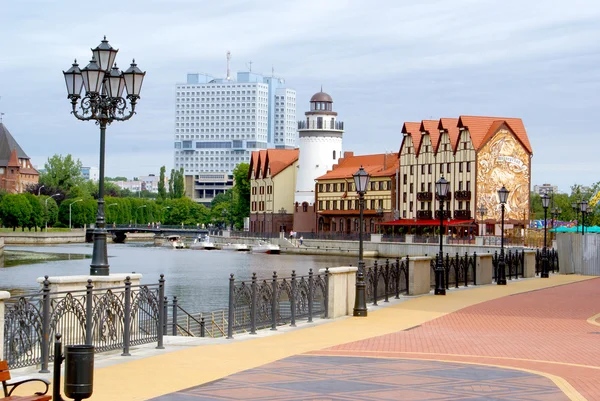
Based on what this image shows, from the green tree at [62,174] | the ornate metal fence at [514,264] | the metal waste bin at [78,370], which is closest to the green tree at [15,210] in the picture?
the green tree at [62,174]

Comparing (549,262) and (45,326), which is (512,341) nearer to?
(45,326)

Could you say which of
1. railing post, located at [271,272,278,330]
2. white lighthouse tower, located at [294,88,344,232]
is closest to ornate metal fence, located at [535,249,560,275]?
railing post, located at [271,272,278,330]

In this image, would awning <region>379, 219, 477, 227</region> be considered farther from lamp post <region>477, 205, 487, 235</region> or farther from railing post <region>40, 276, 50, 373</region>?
railing post <region>40, 276, 50, 373</region>

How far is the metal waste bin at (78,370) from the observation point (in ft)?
31.0

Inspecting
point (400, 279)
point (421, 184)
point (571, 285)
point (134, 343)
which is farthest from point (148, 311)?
point (421, 184)

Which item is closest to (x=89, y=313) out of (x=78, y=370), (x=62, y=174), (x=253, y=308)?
(x=253, y=308)

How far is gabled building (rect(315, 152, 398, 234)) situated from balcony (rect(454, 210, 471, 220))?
548 inches

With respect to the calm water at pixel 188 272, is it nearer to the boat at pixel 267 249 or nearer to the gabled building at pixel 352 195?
the gabled building at pixel 352 195

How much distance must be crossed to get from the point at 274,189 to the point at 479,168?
42.4m

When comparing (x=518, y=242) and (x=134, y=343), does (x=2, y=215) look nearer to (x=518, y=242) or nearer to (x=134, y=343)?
(x=518, y=242)

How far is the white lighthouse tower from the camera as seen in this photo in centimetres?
12838

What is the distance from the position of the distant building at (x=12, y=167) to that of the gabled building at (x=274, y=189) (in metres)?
64.9

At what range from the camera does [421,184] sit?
110 meters

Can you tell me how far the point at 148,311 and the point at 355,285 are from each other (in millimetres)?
7813
